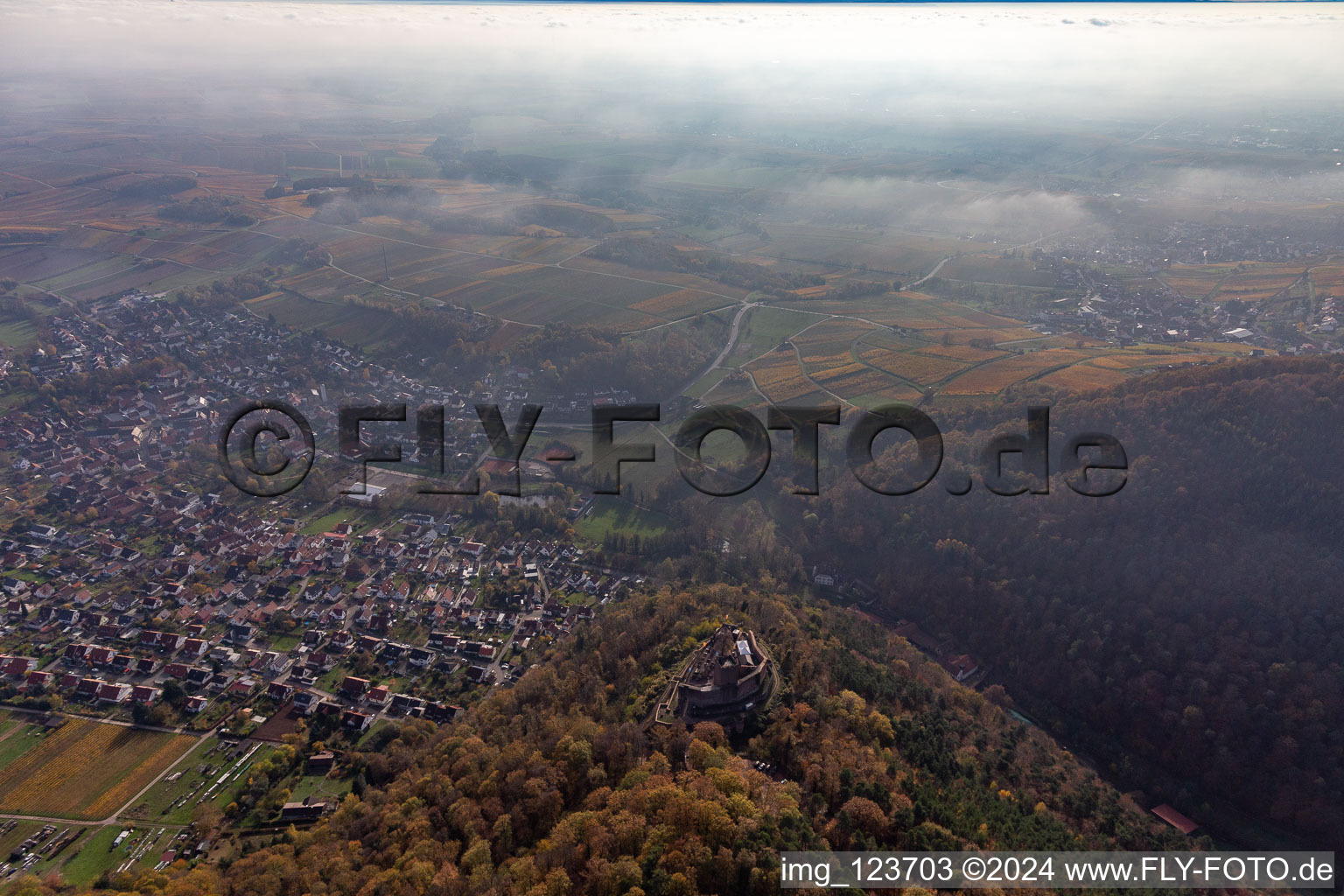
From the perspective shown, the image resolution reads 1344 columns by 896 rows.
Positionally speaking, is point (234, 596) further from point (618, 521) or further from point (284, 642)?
point (618, 521)

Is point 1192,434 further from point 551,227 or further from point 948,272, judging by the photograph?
point 551,227

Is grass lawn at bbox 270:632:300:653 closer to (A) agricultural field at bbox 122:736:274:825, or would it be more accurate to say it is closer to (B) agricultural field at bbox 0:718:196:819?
(A) agricultural field at bbox 122:736:274:825

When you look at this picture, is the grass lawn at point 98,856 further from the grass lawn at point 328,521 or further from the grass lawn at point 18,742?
the grass lawn at point 328,521

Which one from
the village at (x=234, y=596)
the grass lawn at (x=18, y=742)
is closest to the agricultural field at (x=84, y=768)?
the grass lawn at (x=18, y=742)

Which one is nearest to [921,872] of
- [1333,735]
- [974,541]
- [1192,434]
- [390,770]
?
[390,770]

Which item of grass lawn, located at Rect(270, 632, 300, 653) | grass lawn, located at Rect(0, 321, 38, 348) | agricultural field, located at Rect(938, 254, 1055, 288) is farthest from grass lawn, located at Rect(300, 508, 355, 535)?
agricultural field, located at Rect(938, 254, 1055, 288)

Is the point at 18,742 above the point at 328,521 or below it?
below

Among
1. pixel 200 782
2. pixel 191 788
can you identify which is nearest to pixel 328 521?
pixel 200 782
